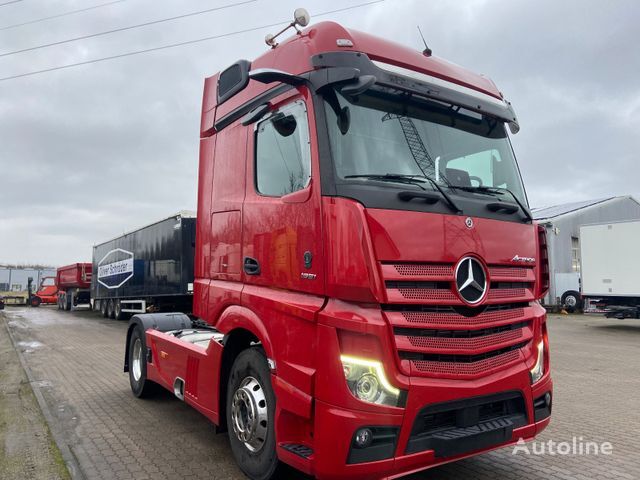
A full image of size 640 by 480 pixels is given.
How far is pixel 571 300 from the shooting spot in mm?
24797

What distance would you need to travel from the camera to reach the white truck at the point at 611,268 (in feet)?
55.7

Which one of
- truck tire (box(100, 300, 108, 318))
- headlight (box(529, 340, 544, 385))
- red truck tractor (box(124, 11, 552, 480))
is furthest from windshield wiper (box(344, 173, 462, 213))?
truck tire (box(100, 300, 108, 318))

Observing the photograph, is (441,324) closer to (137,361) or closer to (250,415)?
(250,415)

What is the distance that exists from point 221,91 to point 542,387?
3765 millimetres

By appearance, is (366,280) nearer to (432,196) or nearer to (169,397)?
(432,196)

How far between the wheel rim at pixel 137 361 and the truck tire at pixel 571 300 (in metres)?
23.5

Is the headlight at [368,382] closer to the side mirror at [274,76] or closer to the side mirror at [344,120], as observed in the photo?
the side mirror at [344,120]

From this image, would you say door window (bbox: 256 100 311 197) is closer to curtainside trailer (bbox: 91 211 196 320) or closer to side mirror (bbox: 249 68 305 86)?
side mirror (bbox: 249 68 305 86)

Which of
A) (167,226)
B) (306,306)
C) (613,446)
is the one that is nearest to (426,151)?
(306,306)

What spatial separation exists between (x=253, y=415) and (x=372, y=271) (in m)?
1.53

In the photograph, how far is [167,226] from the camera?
1633 centimetres

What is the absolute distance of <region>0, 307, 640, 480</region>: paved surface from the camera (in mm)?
4031

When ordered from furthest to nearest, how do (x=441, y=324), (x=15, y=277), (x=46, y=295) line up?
(x=15, y=277), (x=46, y=295), (x=441, y=324)

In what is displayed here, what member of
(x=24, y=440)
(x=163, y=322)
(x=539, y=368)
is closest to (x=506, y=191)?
(x=539, y=368)
